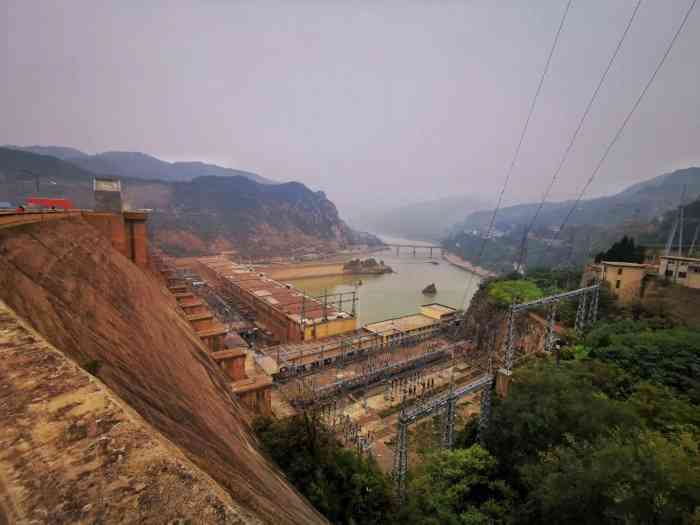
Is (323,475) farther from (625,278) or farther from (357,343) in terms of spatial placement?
(625,278)

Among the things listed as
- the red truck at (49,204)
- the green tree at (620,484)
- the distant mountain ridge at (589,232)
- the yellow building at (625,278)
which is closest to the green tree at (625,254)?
the yellow building at (625,278)

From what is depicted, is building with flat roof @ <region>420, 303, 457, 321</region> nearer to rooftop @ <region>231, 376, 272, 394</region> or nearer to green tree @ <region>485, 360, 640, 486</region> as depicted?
green tree @ <region>485, 360, 640, 486</region>

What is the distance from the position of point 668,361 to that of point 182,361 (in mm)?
13508

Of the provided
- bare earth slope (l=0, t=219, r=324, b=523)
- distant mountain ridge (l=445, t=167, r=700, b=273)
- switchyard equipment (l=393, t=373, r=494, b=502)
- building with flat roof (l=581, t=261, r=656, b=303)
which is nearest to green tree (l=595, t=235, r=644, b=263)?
building with flat roof (l=581, t=261, r=656, b=303)

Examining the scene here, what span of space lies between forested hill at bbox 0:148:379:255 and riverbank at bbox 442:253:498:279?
29.1 m

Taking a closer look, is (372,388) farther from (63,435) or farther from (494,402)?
(63,435)

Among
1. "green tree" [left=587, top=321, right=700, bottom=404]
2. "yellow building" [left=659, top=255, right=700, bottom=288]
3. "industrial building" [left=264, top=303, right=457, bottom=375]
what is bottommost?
"industrial building" [left=264, top=303, right=457, bottom=375]

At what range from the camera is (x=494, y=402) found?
11.5 meters

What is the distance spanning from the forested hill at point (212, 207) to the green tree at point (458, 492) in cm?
5472

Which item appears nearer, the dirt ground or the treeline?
the treeline

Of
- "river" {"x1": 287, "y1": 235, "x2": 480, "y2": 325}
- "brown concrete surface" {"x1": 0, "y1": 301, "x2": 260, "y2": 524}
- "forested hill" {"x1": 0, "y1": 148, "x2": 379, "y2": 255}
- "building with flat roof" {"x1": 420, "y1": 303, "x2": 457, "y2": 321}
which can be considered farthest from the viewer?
"forested hill" {"x1": 0, "y1": 148, "x2": 379, "y2": 255}

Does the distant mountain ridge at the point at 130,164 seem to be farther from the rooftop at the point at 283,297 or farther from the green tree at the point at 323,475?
the green tree at the point at 323,475

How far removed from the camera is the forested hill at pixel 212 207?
55416 mm

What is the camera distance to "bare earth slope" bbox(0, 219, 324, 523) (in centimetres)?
192
